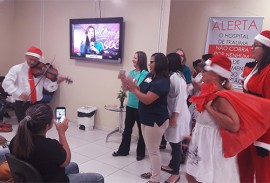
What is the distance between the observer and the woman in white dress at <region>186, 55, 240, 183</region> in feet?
5.08

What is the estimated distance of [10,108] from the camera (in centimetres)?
522

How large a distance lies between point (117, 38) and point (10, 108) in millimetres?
2851

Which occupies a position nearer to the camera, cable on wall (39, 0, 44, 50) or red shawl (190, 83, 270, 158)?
red shawl (190, 83, 270, 158)

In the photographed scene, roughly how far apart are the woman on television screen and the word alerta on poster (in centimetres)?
183

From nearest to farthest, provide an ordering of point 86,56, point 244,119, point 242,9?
1. point 244,119
2. point 242,9
3. point 86,56

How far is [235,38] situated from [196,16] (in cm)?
76

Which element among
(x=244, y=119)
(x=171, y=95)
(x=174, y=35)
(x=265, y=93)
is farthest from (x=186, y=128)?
(x=174, y=35)

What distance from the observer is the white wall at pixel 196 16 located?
12.8ft

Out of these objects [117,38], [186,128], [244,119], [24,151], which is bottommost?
[186,128]

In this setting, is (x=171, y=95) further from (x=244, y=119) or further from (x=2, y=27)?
(x=2, y=27)

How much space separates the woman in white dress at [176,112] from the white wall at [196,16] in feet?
5.89

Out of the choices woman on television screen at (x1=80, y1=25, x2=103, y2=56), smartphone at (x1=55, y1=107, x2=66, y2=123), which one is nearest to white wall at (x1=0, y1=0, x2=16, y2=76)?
woman on television screen at (x1=80, y1=25, x2=103, y2=56)

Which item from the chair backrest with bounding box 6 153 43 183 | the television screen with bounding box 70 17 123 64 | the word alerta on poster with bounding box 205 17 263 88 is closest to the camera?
the chair backrest with bounding box 6 153 43 183

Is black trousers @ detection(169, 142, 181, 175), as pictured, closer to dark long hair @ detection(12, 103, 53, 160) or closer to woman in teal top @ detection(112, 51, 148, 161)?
woman in teal top @ detection(112, 51, 148, 161)
